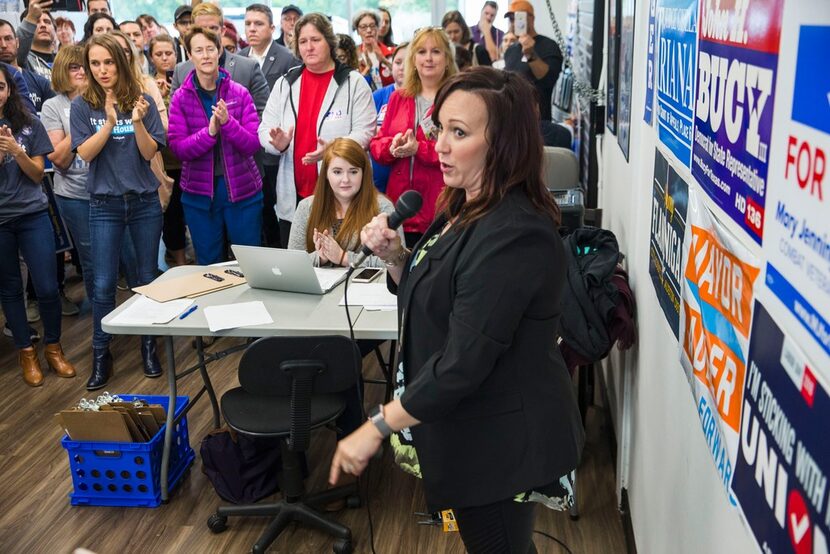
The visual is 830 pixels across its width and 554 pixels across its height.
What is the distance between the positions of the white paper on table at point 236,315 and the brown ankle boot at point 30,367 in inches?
66.2

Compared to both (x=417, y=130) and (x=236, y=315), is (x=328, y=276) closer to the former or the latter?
(x=236, y=315)

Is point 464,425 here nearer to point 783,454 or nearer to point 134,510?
point 783,454

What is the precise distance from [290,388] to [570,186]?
2253mm

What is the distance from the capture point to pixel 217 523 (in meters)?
2.82

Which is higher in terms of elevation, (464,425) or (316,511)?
(464,425)

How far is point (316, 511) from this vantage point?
279 cm

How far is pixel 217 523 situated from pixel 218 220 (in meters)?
1.98

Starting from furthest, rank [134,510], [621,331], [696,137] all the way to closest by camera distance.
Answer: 1. [134,510]
2. [621,331]
3. [696,137]

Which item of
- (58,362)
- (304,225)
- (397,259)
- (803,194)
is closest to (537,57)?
(304,225)

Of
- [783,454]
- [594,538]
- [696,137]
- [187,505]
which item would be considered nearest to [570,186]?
[594,538]

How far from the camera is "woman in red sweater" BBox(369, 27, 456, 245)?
3824mm

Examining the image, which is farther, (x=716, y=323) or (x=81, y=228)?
(x=81, y=228)

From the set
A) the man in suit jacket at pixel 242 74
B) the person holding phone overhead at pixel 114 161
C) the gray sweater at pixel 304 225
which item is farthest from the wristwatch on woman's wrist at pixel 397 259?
the man in suit jacket at pixel 242 74

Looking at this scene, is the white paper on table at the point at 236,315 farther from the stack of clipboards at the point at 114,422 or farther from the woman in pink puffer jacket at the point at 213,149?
the woman in pink puffer jacket at the point at 213,149
